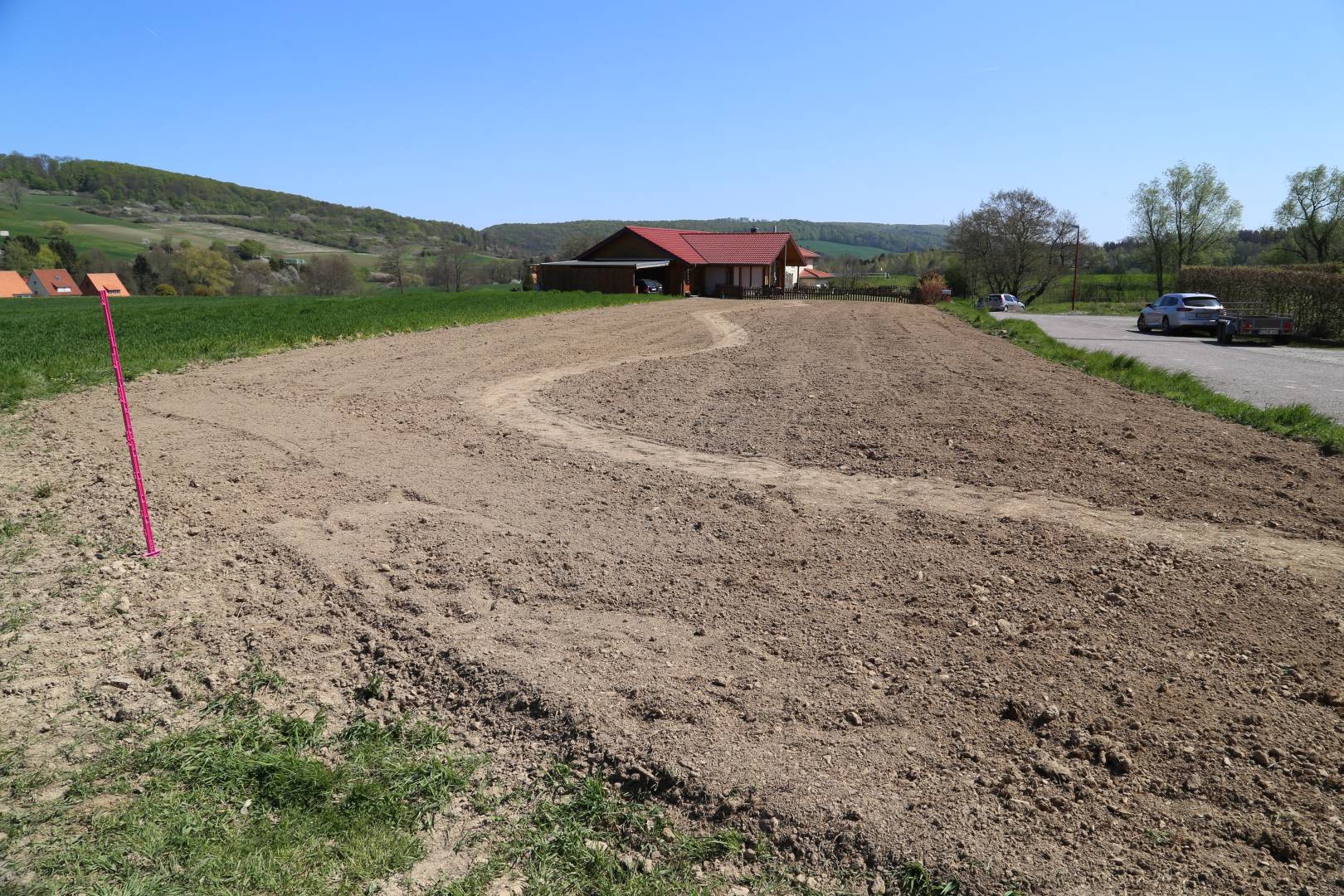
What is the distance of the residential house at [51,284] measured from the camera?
59200mm

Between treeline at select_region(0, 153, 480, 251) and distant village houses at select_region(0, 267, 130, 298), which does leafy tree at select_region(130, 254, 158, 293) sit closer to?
distant village houses at select_region(0, 267, 130, 298)

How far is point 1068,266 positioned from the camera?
77.2m

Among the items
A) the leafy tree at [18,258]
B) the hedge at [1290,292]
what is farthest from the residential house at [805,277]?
the leafy tree at [18,258]

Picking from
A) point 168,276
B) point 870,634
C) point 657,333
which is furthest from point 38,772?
point 168,276

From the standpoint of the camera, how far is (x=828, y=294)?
5906 cm

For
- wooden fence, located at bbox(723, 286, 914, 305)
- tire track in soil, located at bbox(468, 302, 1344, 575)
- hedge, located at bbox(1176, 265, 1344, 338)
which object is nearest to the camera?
tire track in soil, located at bbox(468, 302, 1344, 575)

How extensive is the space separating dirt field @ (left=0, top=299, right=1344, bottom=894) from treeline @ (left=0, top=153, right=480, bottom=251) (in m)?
106

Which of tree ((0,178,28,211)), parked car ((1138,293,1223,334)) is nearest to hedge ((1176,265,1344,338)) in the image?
parked car ((1138,293,1223,334))

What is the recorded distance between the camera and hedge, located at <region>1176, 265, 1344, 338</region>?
83.7ft

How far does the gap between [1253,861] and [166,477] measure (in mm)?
8654

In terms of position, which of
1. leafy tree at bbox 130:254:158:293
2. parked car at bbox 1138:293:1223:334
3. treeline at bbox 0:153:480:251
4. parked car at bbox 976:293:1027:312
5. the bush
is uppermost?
treeline at bbox 0:153:480:251

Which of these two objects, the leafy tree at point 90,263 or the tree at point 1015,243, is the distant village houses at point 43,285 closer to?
the leafy tree at point 90,263

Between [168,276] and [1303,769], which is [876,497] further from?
[168,276]

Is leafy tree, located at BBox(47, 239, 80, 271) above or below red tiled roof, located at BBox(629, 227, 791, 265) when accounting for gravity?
above
